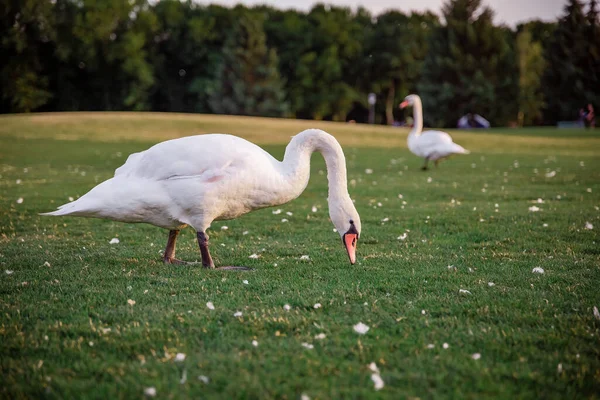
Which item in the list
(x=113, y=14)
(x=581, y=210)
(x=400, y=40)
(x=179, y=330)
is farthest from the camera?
(x=400, y=40)

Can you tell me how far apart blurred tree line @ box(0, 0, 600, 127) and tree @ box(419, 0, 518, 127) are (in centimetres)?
16

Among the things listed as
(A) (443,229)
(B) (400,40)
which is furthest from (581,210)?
(B) (400,40)

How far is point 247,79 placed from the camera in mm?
82250

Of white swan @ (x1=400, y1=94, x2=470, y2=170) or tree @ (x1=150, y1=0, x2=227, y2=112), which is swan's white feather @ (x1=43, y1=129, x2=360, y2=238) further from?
tree @ (x1=150, y1=0, x2=227, y2=112)

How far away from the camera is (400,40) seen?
3656 inches

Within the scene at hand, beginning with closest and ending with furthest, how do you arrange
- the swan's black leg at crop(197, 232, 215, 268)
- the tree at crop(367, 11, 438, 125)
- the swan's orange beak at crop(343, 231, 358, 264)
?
the swan's orange beak at crop(343, 231, 358, 264) → the swan's black leg at crop(197, 232, 215, 268) → the tree at crop(367, 11, 438, 125)

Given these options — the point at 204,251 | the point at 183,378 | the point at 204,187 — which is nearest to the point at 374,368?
the point at 183,378

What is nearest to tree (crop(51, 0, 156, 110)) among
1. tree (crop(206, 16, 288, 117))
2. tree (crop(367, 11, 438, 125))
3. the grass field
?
tree (crop(206, 16, 288, 117))

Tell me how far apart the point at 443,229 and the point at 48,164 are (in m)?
17.1

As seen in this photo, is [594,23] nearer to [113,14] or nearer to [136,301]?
[113,14]

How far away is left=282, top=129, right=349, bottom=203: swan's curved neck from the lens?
731 centimetres

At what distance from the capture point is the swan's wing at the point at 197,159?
275 inches

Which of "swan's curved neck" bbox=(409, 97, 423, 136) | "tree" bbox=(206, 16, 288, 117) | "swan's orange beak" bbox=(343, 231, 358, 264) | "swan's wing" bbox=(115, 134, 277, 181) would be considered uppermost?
"tree" bbox=(206, 16, 288, 117)

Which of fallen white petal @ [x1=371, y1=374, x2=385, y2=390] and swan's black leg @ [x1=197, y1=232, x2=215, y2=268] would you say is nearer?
fallen white petal @ [x1=371, y1=374, x2=385, y2=390]
